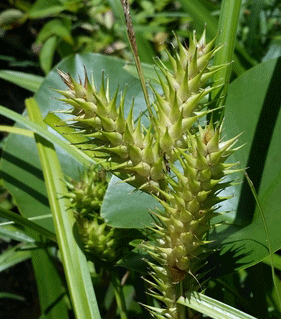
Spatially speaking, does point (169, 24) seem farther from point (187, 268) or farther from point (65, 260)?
point (187, 268)

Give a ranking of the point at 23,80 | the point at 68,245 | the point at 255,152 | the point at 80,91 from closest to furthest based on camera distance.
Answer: the point at 80,91 < the point at 68,245 < the point at 255,152 < the point at 23,80

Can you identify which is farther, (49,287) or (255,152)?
(49,287)

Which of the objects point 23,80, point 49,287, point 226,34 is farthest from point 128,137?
point 23,80

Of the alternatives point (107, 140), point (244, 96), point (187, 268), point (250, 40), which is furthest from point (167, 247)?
point (250, 40)

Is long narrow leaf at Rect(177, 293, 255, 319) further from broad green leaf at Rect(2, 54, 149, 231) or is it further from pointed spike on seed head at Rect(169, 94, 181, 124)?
broad green leaf at Rect(2, 54, 149, 231)

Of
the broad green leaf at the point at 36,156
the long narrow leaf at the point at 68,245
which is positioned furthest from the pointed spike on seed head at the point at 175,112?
the broad green leaf at the point at 36,156

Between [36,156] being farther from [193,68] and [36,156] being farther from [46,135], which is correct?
[193,68]
